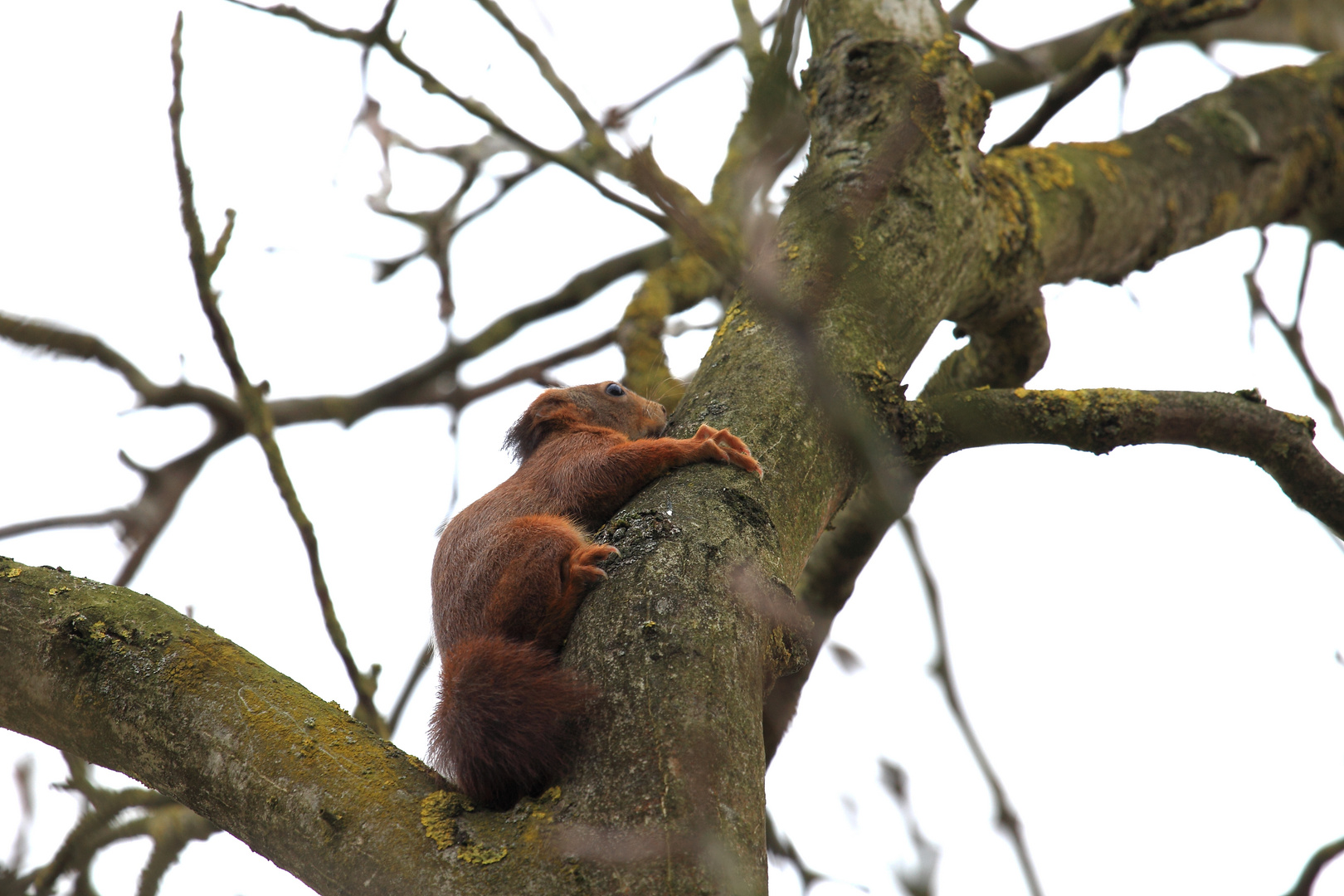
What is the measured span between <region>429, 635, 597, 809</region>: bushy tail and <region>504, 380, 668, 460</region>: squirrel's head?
7.10 ft

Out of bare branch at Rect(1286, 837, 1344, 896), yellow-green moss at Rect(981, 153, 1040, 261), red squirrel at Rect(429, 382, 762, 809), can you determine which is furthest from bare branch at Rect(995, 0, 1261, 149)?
bare branch at Rect(1286, 837, 1344, 896)

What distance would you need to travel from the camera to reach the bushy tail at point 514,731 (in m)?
1.74

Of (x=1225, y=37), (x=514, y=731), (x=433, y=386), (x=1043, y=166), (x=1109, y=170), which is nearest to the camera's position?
(x=514, y=731)

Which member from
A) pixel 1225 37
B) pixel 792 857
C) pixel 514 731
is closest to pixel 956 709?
pixel 792 857

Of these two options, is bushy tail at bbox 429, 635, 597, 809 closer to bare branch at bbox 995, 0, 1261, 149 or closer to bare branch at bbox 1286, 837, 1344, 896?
bare branch at bbox 1286, 837, 1344, 896

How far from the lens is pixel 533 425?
4.27 m

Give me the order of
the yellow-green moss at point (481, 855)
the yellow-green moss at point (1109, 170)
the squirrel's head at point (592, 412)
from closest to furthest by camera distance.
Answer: the yellow-green moss at point (481, 855)
the yellow-green moss at point (1109, 170)
the squirrel's head at point (592, 412)

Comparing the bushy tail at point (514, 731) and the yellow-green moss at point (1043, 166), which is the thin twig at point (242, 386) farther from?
the yellow-green moss at point (1043, 166)

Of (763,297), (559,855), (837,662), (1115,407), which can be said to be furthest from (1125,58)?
(559,855)

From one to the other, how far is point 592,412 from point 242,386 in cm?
171

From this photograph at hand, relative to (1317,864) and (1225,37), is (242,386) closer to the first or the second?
(1317,864)

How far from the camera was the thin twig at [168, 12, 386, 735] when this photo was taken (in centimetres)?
245

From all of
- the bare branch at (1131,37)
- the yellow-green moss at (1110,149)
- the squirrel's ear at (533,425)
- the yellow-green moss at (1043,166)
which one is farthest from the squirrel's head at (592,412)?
the yellow-green moss at (1110,149)

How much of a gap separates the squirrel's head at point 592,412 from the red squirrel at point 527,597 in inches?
4.1
